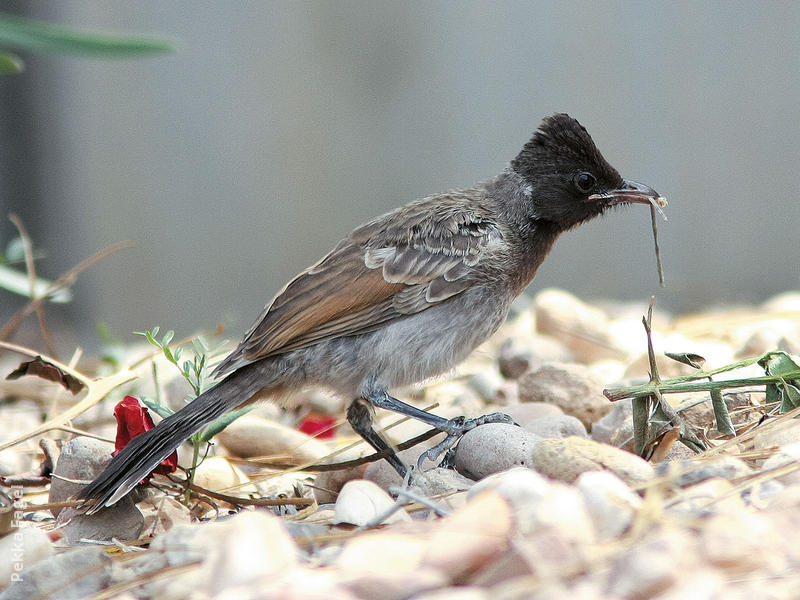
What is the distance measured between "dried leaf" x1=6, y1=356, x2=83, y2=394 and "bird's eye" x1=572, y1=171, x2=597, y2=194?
1.93 metres

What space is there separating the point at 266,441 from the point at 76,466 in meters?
0.76

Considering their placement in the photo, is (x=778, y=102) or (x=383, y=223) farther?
(x=778, y=102)

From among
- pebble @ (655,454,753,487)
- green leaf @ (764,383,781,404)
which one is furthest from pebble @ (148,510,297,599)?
green leaf @ (764,383,781,404)

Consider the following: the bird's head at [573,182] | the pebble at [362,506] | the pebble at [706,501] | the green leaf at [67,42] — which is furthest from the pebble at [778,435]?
the green leaf at [67,42]

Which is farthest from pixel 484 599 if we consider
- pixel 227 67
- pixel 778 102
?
pixel 778 102

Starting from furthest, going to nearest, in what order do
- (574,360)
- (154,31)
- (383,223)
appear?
(154,31) < (574,360) < (383,223)

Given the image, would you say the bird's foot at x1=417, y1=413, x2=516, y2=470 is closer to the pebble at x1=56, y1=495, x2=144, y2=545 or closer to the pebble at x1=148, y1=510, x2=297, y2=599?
the pebble at x1=56, y1=495, x2=144, y2=545

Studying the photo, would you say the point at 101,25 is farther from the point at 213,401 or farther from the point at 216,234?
the point at 213,401

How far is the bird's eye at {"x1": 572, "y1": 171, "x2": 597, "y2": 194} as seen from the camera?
3.55 meters

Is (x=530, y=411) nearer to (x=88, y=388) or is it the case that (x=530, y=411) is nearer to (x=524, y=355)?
(x=524, y=355)

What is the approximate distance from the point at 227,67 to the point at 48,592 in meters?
5.84

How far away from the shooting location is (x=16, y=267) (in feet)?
21.6

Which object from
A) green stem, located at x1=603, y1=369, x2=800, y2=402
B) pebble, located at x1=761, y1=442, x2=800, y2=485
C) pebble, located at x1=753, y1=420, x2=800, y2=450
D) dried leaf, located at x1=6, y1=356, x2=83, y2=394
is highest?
green stem, located at x1=603, y1=369, x2=800, y2=402

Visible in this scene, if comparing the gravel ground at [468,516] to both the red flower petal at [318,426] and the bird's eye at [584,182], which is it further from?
the bird's eye at [584,182]
